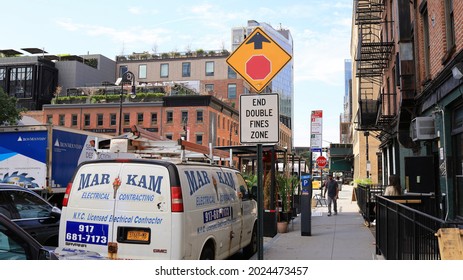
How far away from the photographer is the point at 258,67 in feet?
18.6

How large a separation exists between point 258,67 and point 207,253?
9.81ft

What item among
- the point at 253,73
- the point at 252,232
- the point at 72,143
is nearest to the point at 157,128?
the point at 72,143

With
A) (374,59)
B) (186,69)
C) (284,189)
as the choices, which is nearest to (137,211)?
(284,189)

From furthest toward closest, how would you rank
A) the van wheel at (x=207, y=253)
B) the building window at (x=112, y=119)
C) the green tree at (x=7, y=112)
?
the building window at (x=112, y=119) → the green tree at (x=7, y=112) → the van wheel at (x=207, y=253)

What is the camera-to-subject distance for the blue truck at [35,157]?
15.4 meters

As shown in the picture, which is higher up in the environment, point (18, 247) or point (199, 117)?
point (199, 117)

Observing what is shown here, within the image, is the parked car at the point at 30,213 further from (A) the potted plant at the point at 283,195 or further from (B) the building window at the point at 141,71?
(B) the building window at the point at 141,71

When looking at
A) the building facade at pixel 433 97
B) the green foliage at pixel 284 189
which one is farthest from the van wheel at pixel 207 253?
the green foliage at pixel 284 189

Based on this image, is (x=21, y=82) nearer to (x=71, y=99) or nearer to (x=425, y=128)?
(x=71, y=99)

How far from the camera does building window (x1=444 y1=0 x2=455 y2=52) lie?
1038cm

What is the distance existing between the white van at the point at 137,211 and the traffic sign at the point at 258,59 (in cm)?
167

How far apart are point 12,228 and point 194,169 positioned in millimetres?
3099

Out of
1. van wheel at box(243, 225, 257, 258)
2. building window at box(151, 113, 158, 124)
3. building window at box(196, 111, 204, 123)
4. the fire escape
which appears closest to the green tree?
building window at box(151, 113, 158, 124)
